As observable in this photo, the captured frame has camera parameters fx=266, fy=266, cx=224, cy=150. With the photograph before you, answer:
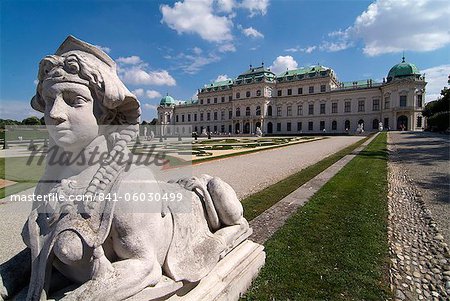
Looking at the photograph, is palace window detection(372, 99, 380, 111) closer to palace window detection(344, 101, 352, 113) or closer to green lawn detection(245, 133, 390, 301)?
palace window detection(344, 101, 352, 113)

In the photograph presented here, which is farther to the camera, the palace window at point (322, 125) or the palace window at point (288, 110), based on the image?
the palace window at point (288, 110)

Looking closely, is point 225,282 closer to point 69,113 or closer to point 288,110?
point 69,113

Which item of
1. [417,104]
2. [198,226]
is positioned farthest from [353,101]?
[198,226]

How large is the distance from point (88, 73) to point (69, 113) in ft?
0.88

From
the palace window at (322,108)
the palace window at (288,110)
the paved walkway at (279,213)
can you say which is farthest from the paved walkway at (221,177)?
the palace window at (288,110)

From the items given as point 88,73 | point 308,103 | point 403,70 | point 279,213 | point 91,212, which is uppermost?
point 403,70

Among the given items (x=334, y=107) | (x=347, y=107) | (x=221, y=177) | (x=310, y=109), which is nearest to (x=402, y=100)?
(x=347, y=107)

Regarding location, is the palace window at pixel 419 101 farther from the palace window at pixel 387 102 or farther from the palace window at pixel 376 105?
the palace window at pixel 376 105

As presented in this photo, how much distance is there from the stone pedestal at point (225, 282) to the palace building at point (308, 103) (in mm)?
53705

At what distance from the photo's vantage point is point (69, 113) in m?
1.61

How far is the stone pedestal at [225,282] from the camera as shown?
1.74 metres

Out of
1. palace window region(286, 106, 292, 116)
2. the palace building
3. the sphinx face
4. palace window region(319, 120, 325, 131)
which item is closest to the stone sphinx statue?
the sphinx face

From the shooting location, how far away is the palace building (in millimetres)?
47719

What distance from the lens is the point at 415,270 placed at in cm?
313
